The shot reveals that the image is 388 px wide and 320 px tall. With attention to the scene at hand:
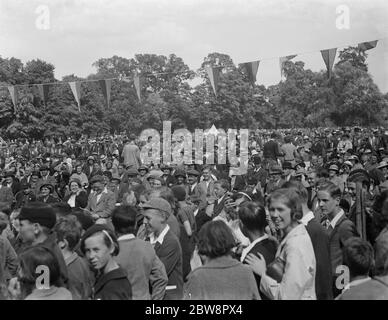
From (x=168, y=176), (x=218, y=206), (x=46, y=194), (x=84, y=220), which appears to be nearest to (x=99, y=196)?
(x=46, y=194)

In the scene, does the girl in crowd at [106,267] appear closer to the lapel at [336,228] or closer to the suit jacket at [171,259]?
the suit jacket at [171,259]

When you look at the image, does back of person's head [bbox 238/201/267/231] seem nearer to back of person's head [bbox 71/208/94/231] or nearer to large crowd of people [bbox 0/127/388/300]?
large crowd of people [bbox 0/127/388/300]

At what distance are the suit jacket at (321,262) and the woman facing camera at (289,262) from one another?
1.66 ft

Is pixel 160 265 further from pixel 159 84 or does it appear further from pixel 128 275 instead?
A: pixel 159 84

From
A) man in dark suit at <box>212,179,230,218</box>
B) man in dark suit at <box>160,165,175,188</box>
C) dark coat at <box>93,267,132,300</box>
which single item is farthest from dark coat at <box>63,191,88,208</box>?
A: dark coat at <box>93,267,132,300</box>

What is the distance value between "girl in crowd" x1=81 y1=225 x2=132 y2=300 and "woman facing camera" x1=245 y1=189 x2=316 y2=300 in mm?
863

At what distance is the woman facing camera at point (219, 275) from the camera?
11.0 ft

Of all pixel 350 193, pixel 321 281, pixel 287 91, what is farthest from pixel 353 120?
pixel 321 281

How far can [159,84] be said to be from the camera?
52344mm

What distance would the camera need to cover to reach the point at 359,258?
3414 millimetres

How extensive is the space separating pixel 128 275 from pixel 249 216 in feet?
3.16

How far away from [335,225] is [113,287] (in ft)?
7.69
